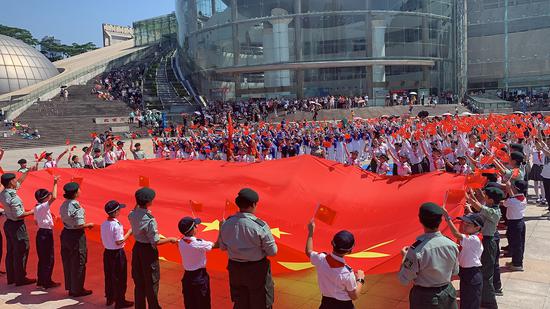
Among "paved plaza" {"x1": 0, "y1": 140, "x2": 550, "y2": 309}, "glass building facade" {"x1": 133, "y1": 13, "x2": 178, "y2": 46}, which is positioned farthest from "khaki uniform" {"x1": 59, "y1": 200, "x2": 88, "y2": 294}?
"glass building facade" {"x1": 133, "y1": 13, "x2": 178, "y2": 46}

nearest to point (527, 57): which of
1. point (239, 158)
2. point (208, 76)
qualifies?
point (208, 76)

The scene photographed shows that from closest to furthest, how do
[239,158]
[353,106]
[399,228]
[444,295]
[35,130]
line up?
1. [444,295]
2. [399,228]
3. [239,158]
4. [35,130]
5. [353,106]

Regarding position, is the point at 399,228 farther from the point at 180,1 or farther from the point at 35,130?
Result: the point at 180,1

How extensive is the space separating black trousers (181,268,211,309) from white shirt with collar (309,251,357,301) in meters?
1.65

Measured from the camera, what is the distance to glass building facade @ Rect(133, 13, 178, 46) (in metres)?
84.2

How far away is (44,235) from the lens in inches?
278

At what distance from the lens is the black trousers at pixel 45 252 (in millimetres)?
7070

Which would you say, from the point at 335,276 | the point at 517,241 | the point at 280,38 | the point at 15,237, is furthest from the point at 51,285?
the point at 280,38

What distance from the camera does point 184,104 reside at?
50.0 m

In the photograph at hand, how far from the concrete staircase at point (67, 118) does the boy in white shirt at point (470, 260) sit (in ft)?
103

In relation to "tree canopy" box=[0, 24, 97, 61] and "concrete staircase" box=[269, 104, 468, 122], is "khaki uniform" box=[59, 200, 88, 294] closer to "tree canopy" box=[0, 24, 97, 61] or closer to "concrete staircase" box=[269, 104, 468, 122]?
"concrete staircase" box=[269, 104, 468, 122]

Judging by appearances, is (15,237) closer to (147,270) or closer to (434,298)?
(147,270)

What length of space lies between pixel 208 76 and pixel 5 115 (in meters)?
23.0

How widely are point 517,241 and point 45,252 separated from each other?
23.7 feet
